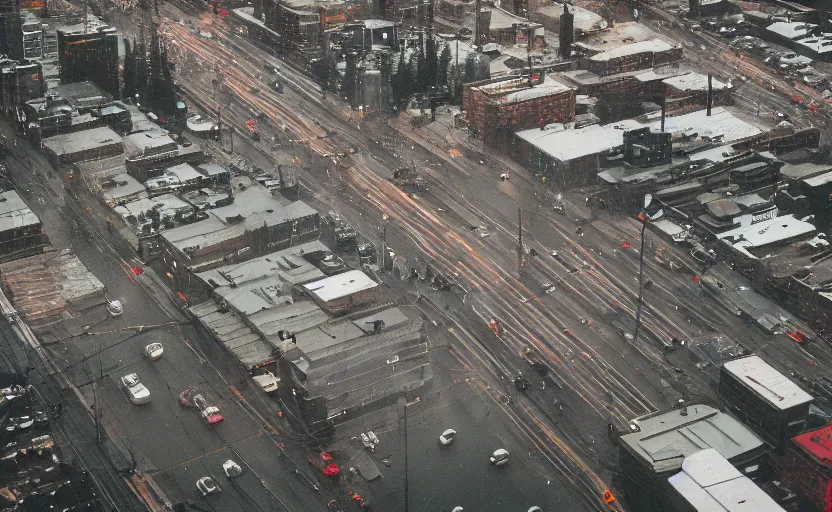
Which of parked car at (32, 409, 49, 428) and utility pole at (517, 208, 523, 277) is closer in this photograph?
parked car at (32, 409, 49, 428)

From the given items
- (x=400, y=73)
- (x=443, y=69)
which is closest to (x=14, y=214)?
(x=400, y=73)

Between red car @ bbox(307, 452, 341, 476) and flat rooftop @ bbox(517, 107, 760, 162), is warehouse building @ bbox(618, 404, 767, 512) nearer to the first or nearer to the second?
red car @ bbox(307, 452, 341, 476)

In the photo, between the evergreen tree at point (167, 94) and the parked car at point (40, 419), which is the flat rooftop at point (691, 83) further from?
the parked car at point (40, 419)

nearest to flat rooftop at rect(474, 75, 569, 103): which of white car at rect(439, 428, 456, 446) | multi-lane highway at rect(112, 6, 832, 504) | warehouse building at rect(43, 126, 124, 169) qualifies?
multi-lane highway at rect(112, 6, 832, 504)

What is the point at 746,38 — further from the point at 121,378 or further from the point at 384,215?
the point at 121,378

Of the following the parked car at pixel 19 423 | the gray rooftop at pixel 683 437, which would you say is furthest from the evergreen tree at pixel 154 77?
the gray rooftop at pixel 683 437

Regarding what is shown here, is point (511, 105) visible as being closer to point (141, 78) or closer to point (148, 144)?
point (148, 144)
